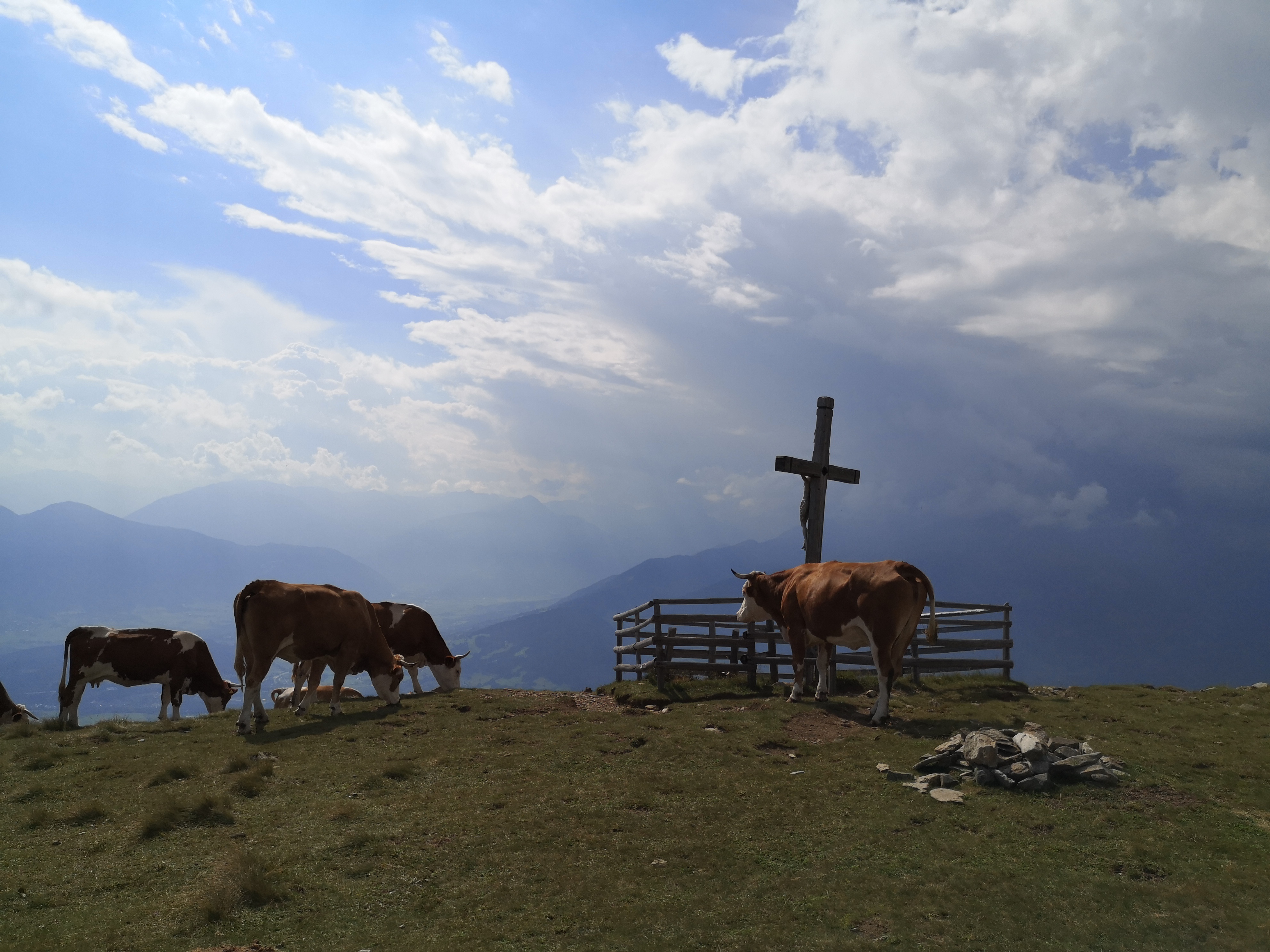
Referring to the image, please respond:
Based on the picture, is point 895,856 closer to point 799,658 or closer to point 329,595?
point 799,658

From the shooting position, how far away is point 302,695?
680 inches

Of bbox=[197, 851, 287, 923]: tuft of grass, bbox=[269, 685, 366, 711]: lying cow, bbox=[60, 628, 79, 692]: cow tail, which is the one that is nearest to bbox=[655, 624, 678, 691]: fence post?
bbox=[269, 685, 366, 711]: lying cow

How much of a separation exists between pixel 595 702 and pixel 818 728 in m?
5.66

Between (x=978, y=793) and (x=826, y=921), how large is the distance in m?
3.45

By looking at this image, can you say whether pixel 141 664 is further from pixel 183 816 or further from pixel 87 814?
pixel 183 816

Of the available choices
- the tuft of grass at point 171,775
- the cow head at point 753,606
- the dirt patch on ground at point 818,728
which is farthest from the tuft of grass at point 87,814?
the cow head at point 753,606

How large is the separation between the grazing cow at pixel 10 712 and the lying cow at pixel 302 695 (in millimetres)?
5108

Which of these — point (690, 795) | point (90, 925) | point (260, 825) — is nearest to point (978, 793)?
point (690, 795)

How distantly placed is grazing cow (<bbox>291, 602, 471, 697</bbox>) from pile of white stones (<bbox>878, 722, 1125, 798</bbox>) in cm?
1179

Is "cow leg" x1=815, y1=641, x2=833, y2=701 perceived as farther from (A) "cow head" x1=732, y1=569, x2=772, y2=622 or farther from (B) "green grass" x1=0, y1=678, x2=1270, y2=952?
(B) "green grass" x1=0, y1=678, x2=1270, y2=952

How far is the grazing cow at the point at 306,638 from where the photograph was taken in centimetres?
1240

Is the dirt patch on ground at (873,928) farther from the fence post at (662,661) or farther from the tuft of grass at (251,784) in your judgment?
the fence post at (662,661)

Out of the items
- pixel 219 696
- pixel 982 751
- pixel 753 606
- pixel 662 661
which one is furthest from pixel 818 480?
pixel 219 696

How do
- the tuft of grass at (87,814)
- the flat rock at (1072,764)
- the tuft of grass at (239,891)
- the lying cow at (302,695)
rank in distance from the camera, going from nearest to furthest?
1. the tuft of grass at (239,891)
2. the tuft of grass at (87,814)
3. the flat rock at (1072,764)
4. the lying cow at (302,695)
